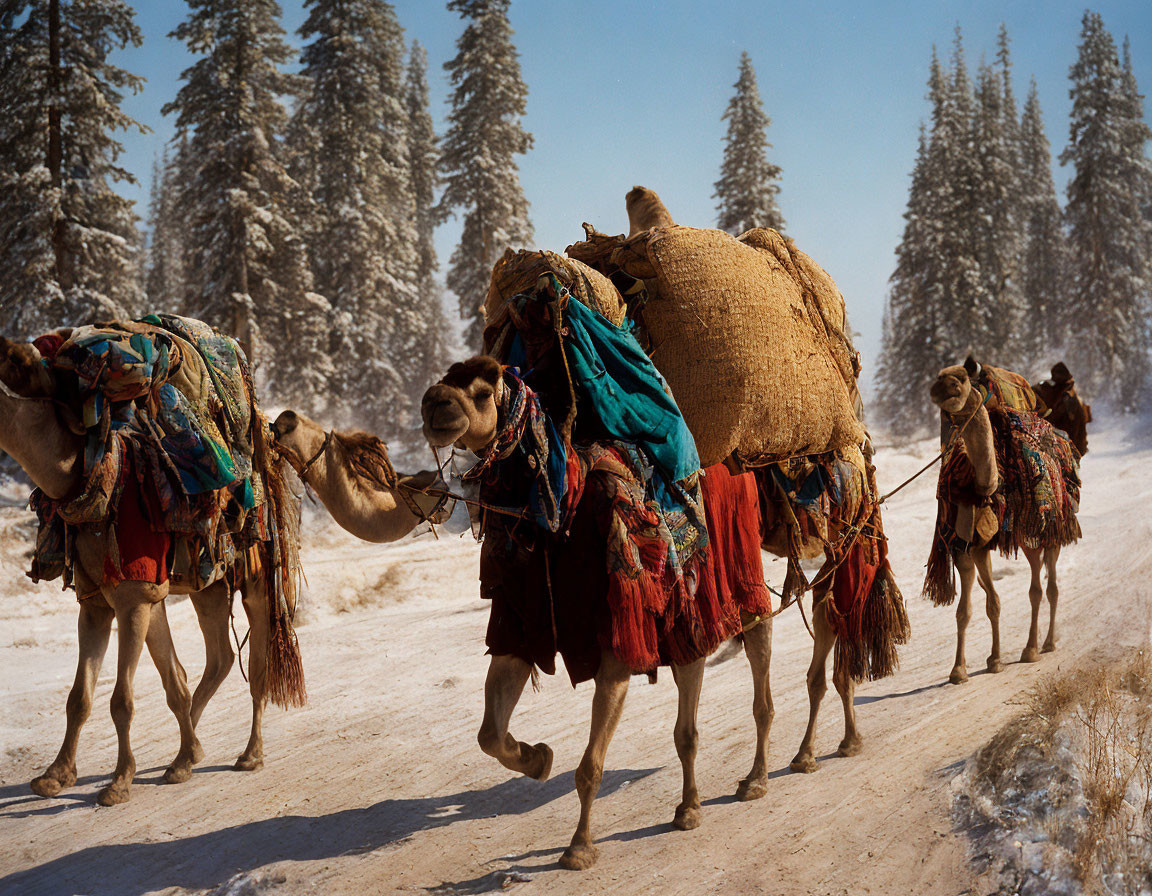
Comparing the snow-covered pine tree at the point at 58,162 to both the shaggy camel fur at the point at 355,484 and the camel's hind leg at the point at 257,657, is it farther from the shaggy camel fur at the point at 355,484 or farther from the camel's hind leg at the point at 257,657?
the shaggy camel fur at the point at 355,484

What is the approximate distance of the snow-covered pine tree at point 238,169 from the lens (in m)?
23.1

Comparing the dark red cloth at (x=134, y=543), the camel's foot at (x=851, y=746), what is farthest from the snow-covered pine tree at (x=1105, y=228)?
the dark red cloth at (x=134, y=543)

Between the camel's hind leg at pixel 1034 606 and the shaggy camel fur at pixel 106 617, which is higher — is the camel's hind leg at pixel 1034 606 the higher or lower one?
the lower one

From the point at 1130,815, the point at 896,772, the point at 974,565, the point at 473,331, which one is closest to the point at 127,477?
the point at 896,772

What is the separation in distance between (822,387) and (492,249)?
23.0 metres

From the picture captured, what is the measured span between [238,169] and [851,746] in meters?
21.4

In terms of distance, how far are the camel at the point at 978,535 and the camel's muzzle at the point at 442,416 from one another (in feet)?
17.9

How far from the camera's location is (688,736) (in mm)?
5777

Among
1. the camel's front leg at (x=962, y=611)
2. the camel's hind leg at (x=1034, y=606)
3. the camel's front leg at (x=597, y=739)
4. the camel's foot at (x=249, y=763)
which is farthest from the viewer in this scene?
the camel's hind leg at (x=1034, y=606)

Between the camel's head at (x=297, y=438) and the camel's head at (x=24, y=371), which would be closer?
the camel's head at (x=297, y=438)

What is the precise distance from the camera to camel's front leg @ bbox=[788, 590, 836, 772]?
265 inches

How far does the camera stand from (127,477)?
6141 millimetres

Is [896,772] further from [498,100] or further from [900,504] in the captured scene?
[498,100]

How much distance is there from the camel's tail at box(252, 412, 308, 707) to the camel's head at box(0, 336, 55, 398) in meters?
1.54
